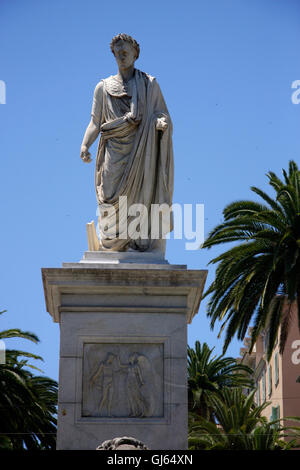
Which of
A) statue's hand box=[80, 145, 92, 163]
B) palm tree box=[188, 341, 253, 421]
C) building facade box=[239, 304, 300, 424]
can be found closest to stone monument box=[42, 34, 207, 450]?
statue's hand box=[80, 145, 92, 163]

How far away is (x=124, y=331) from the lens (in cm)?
1288

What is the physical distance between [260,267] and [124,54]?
59.5 feet

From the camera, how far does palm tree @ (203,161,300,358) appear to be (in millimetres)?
31812

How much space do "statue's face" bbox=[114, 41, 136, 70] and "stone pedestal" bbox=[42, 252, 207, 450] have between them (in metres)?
3.08

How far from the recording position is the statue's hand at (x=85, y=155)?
14.4 m

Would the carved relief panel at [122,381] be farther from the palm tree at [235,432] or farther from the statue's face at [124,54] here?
the palm tree at [235,432]

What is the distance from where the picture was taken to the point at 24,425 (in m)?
33.3

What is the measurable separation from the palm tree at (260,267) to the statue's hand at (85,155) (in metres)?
17.4

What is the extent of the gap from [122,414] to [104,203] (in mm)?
2996

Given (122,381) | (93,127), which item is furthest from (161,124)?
(122,381)

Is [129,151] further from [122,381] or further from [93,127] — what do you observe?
[122,381]

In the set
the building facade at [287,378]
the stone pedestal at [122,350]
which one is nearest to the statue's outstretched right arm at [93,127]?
the stone pedestal at [122,350]

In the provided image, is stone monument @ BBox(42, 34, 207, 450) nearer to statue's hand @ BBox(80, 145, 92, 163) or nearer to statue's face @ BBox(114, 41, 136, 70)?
statue's hand @ BBox(80, 145, 92, 163)
